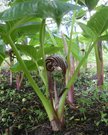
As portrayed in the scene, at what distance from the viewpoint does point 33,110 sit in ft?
3.25

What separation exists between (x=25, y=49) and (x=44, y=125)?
A: 0.30 meters

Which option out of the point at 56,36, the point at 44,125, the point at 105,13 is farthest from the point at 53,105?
the point at 56,36

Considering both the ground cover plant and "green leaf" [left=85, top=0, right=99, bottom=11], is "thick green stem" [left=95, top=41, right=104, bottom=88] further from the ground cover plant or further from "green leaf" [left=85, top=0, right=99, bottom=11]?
"green leaf" [left=85, top=0, right=99, bottom=11]

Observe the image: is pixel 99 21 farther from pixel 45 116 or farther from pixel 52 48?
pixel 45 116

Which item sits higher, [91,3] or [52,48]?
[91,3]

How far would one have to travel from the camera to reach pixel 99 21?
0.77 meters

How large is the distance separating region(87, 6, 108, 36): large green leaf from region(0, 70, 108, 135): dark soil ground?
A: 315 millimetres

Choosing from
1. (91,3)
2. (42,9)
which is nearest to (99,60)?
(91,3)

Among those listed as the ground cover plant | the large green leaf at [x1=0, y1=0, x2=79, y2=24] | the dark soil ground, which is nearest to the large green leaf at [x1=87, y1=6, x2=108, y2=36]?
the ground cover plant

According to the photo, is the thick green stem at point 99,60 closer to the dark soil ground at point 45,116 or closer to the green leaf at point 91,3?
the dark soil ground at point 45,116

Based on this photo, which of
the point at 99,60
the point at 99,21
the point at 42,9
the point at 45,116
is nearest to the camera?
the point at 42,9

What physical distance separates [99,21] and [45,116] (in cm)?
43

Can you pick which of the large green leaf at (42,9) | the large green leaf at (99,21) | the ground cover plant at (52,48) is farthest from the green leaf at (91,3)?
the large green leaf at (42,9)

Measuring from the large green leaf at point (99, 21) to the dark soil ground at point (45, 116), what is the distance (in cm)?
31
